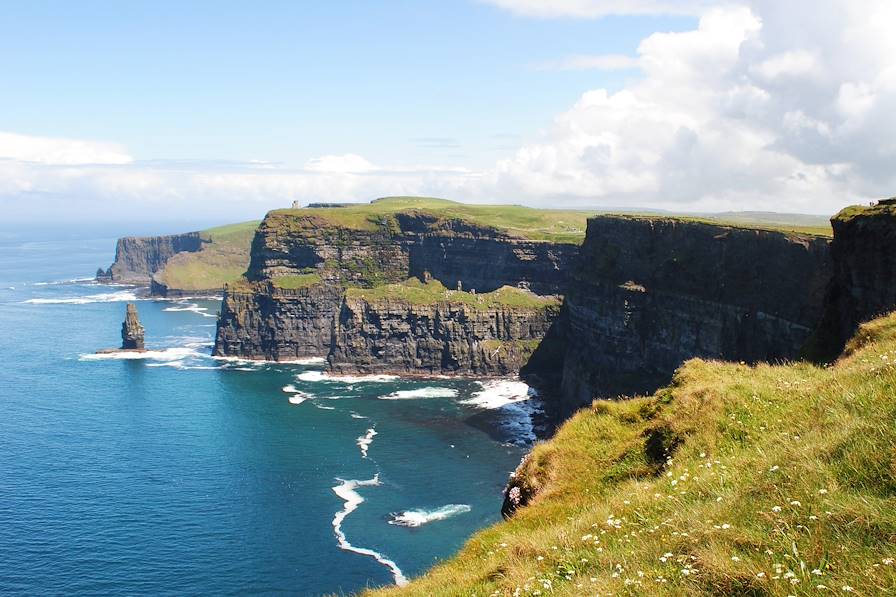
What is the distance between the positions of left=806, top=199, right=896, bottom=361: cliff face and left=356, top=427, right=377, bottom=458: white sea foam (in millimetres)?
72154

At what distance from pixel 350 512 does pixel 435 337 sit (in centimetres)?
8756

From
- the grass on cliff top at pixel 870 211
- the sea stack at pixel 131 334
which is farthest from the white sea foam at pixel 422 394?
the grass on cliff top at pixel 870 211

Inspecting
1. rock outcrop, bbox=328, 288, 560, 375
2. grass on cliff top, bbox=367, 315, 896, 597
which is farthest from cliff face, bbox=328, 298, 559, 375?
grass on cliff top, bbox=367, 315, 896, 597

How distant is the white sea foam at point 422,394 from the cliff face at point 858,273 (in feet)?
326

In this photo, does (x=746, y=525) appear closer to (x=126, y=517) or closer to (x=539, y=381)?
(x=126, y=517)

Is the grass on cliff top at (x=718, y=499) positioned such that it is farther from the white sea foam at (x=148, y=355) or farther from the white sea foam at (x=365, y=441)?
the white sea foam at (x=148, y=355)

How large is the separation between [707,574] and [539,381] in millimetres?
146898

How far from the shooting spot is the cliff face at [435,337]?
168625 mm

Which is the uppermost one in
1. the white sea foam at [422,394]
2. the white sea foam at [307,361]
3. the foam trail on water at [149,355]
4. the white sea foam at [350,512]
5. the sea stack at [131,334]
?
the sea stack at [131,334]

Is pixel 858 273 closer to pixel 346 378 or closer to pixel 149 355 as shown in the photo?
pixel 346 378

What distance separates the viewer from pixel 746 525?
14.7m

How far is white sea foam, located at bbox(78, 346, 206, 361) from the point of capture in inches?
7042

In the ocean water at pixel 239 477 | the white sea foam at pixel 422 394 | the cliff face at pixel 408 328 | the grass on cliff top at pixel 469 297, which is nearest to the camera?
the ocean water at pixel 239 477

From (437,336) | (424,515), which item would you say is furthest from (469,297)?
(424,515)
